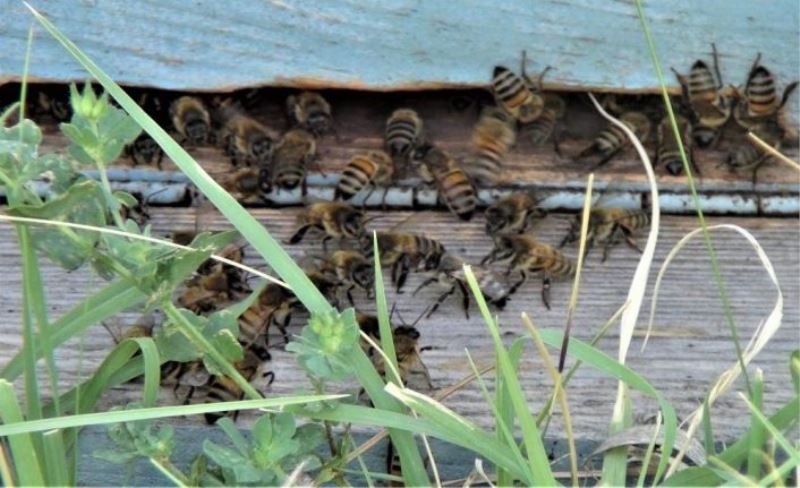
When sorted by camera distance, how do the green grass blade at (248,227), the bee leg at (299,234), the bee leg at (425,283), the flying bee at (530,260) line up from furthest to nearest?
the bee leg at (299,234) → the flying bee at (530,260) → the bee leg at (425,283) → the green grass blade at (248,227)

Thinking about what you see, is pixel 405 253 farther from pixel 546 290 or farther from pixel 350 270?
pixel 546 290

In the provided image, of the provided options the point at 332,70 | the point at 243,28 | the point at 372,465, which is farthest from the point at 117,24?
the point at 372,465

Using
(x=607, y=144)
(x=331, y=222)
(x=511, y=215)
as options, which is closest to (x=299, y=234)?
(x=331, y=222)

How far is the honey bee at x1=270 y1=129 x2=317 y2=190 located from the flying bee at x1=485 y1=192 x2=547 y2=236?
18.7 inches

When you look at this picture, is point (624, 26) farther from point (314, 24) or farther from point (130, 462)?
point (130, 462)

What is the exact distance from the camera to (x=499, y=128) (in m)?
3.46

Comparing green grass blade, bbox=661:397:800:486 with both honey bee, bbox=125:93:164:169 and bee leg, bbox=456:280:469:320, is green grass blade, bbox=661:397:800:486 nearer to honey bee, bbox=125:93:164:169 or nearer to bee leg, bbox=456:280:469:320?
bee leg, bbox=456:280:469:320

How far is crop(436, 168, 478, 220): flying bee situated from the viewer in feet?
10.5

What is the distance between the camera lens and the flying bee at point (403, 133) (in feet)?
11.1

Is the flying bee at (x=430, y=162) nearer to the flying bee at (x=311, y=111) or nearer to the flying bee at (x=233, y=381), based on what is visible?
the flying bee at (x=311, y=111)

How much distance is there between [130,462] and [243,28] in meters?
1.48

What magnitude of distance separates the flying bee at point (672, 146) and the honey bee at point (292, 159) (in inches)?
34.7

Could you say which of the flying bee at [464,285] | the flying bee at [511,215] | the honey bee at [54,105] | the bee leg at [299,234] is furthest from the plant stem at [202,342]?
the honey bee at [54,105]

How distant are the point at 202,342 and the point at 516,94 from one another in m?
1.53
